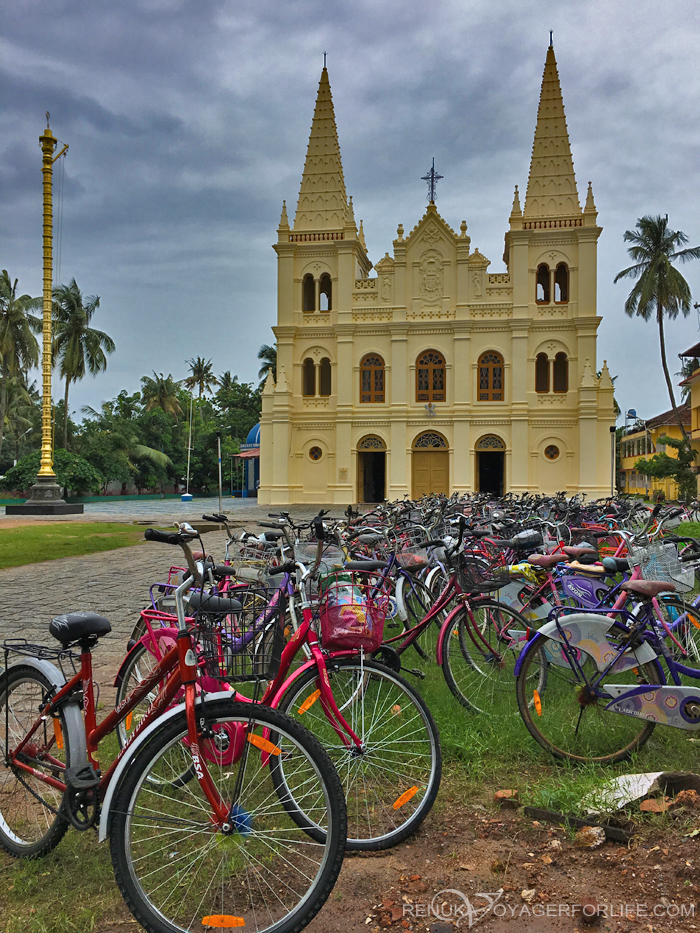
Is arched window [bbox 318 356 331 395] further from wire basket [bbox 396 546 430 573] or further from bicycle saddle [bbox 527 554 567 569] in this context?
bicycle saddle [bbox 527 554 567 569]

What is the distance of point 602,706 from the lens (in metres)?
3.32

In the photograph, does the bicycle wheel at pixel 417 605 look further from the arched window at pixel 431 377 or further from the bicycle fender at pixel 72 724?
the arched window at pixel 431 377

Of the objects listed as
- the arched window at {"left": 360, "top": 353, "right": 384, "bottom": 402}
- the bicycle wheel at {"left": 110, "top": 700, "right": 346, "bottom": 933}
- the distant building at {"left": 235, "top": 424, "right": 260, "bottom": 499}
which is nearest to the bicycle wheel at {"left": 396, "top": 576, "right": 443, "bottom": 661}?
the bicycle wheel at {"left": 110, "top": 700, "right": 346, "bottom": 933}

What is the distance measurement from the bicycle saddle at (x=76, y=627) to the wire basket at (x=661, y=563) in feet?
10.2

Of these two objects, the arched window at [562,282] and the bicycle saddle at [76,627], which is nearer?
the bicycle saddle at [76,627]

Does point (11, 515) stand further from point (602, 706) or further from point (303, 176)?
point (602, 706)

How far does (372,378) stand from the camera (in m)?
32.2

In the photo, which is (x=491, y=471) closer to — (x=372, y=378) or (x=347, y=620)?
(x=372, y=378)

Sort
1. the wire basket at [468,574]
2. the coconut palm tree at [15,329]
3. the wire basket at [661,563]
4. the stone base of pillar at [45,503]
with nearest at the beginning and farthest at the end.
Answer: the wire basket at [468,574] < the wire basket at [661,563] < the stone base of pillar at [45,503] < the coconut palm tree at [15,329]

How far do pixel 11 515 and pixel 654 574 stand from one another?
24.9m

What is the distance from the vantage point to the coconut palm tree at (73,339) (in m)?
41.4

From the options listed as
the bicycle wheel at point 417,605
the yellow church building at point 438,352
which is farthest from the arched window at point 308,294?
the bicycle wheel at point 417,605

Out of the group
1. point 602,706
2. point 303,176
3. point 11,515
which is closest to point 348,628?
point 602,706

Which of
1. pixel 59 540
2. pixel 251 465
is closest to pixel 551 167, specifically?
pixel 251 465
